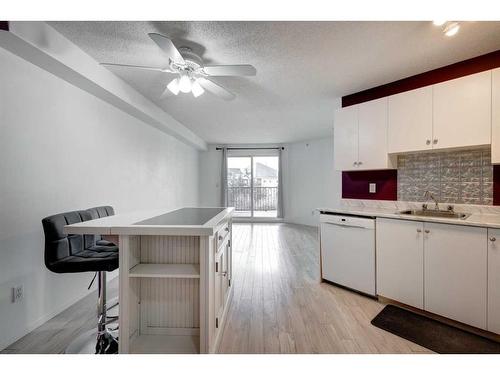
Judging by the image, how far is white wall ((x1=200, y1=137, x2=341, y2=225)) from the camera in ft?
19.8

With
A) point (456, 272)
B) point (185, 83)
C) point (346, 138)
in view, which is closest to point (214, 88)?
point (185, 83)

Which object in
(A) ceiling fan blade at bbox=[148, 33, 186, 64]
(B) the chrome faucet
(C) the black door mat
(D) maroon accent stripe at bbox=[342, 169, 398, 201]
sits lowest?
(C) the black door mat

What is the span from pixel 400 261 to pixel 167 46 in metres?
2.69

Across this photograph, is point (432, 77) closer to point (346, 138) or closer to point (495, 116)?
point (495, 116)

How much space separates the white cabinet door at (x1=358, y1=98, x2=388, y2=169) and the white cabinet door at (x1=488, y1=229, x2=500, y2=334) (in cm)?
112

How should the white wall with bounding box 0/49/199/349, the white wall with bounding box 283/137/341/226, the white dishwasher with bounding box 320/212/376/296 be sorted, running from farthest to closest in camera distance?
the white wall with bounding box 283/137/341/226 < the white dishwasher with bounding box 320/212/376/296 < the white wall with bounding box 0/49/199/349

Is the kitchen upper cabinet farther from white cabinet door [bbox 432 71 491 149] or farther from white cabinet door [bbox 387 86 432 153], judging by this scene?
white cabinet door [bbox 432 71 491 149]

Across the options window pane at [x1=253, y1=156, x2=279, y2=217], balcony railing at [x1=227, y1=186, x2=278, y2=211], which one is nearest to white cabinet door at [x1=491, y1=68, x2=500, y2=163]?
window pane at [x1=253, y1=156, x2=279, y2=217]

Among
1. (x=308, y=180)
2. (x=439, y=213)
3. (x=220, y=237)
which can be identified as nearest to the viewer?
(x=220, y=237)

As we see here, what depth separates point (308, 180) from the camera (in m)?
6.52

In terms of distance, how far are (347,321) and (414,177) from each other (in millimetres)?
1751

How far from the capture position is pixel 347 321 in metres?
1.94
